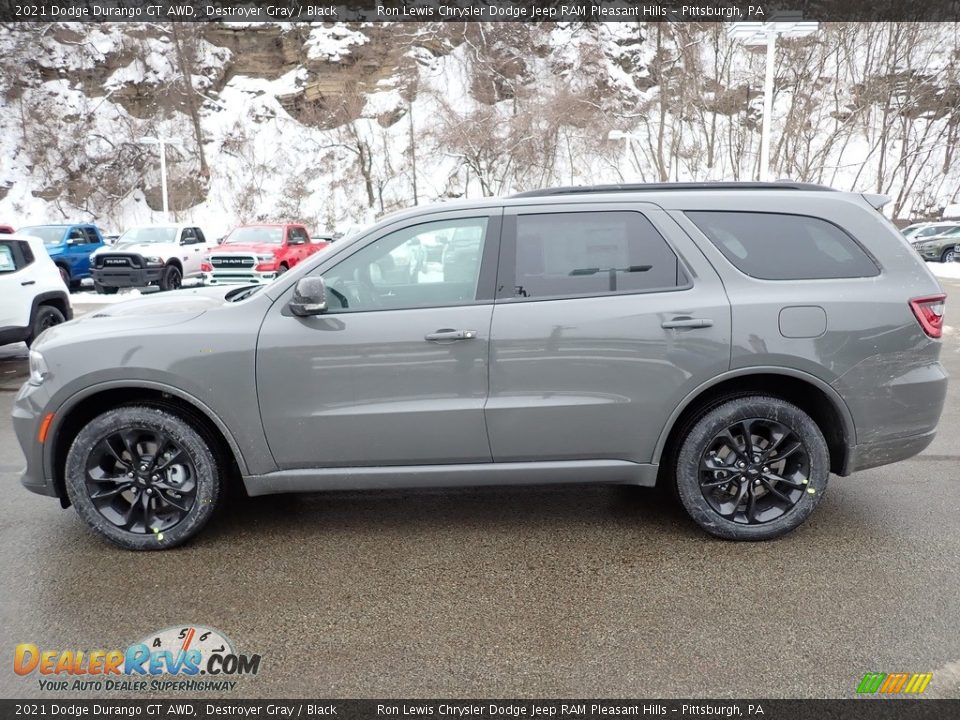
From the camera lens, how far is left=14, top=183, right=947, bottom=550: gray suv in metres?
3.54

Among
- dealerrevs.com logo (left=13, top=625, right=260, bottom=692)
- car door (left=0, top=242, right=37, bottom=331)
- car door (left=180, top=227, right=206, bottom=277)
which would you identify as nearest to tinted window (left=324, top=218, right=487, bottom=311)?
dealerrevs.com logo (left=13, top=625, right=260, bottom=692)

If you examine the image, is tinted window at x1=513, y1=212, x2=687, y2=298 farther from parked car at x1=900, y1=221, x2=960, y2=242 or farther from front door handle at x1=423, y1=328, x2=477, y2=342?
parked car at x1=900, y1=221, x2=960, y2=242

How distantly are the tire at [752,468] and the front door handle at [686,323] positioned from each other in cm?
47

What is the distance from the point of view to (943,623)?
2.95 metres

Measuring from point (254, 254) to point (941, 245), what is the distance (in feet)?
83.5

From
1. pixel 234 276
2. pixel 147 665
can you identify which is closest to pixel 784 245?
pixel 147 665

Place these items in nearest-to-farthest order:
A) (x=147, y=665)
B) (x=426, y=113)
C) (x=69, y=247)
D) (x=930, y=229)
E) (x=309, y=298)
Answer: (x=147, y=665) < (x=309, y=298) < (x=69, y=247) < (x=930, y=229) < (x=426, y=113)

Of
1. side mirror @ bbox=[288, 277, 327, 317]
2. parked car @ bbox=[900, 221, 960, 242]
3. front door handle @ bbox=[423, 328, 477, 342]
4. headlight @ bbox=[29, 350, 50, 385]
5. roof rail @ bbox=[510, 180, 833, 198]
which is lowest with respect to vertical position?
parked car @ bbox=[900, 221, 960, 242]

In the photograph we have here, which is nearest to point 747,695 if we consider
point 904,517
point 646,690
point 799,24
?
point 646,690

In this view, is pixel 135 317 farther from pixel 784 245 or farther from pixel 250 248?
pixel 250 248

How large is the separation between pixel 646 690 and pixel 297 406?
2.09 metres

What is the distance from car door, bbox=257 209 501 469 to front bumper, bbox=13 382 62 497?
114 cm

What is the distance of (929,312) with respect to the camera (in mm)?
3600

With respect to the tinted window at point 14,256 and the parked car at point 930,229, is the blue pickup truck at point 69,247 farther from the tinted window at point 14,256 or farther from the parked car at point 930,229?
the parked car at point 930,229
